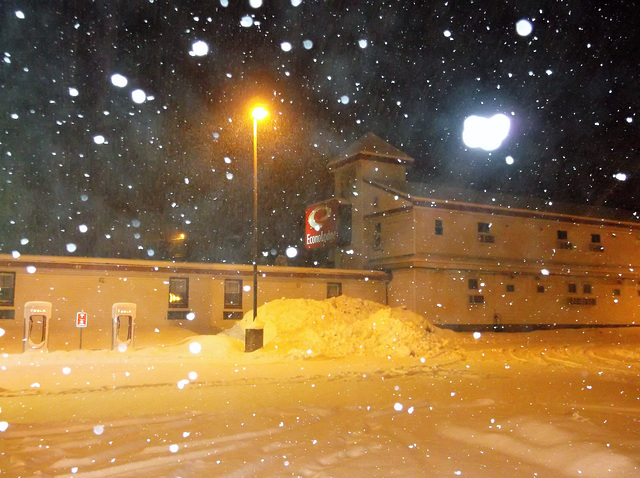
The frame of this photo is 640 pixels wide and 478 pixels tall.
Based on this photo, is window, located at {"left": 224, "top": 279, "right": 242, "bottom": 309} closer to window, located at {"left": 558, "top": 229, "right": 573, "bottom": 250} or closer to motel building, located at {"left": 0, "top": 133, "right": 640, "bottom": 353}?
motel building, located at {"left": 0, "top": 133, "right": 640, "bottom": 353}

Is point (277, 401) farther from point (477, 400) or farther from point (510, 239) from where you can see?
point (510, 239)

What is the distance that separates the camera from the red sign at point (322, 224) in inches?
1549

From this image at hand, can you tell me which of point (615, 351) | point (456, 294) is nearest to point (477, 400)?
point (615, 351)

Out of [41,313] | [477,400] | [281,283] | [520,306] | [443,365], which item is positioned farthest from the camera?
[520,306]

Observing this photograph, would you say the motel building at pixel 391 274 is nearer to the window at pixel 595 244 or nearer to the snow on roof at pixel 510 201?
the window at pixel 595 244

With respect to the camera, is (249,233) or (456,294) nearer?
(456,294)

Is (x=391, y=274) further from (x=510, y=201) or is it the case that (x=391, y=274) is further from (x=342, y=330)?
(x=342, y=330)

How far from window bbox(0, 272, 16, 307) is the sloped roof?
2367 cm

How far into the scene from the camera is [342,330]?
20391mm

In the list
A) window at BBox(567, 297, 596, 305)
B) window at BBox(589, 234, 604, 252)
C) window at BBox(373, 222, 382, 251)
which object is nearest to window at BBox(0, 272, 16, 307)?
window at BBox(373, 222, 382, 251)

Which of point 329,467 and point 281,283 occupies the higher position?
point 281,283

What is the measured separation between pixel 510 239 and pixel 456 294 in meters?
5.32

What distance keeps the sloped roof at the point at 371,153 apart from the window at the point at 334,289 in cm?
1146

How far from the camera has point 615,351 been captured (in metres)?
20.4
